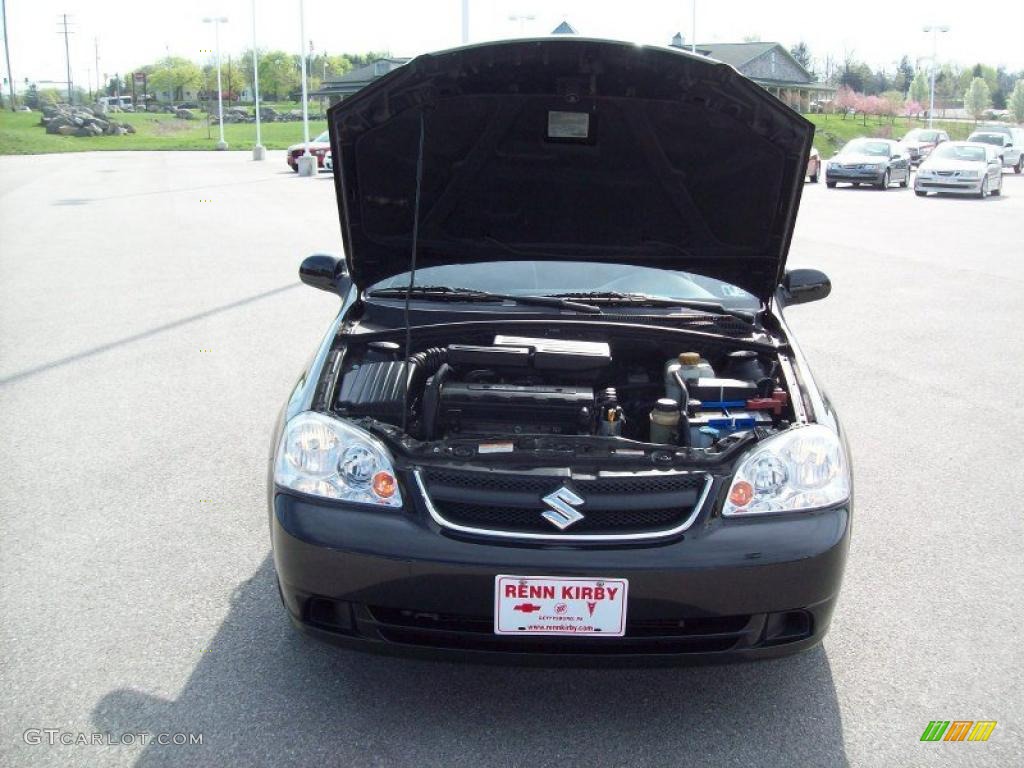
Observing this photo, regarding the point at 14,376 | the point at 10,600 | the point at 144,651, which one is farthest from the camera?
the point at 14,376

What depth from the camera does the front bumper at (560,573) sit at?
2730mm

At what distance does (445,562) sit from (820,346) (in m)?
6.09

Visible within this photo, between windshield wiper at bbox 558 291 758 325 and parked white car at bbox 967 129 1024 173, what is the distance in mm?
40225

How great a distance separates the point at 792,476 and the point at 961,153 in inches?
1098

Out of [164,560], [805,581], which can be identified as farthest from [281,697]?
[805,581]

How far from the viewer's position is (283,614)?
358 cm

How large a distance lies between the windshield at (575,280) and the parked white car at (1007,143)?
132 feet

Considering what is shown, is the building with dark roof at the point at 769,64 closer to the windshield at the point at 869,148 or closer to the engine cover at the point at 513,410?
the windshield at the point at 869,148

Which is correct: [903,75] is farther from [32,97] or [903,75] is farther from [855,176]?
[855,176]

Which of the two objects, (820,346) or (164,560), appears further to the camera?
(820,346)

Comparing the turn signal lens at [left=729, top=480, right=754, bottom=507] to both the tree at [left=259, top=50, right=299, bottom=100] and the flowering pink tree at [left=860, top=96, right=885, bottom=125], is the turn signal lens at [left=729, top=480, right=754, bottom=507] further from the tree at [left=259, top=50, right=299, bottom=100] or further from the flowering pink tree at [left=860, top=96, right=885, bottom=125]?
the tree at [left=259, top=50, right=299, bottom=100]

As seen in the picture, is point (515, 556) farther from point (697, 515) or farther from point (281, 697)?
point (281, 697)

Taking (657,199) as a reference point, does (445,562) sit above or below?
below

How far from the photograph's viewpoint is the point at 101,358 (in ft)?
24.6
